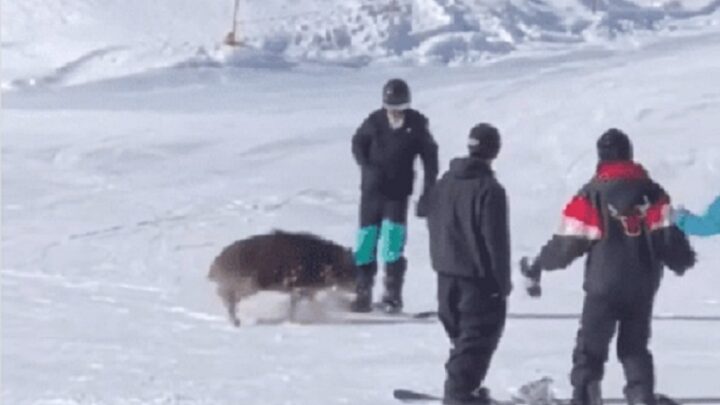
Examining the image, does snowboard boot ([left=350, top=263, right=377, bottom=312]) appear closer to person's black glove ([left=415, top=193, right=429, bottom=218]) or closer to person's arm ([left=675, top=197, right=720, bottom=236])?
person's black glove ([left=415, top=193, right=429, bottom=218])

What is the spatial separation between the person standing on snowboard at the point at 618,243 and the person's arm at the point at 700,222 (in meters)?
0.15

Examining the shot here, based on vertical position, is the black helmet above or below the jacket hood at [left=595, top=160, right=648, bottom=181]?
above

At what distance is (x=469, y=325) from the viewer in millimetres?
8156

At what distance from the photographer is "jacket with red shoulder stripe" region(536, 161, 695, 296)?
7.67 m

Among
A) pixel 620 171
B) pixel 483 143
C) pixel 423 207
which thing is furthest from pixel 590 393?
pixel 423 207

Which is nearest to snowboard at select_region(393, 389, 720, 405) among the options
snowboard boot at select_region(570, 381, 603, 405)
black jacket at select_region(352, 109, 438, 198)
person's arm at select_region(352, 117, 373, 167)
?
snowboard boot at select_region(570, 381, 603, 405)

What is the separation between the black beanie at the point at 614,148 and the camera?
777 cm

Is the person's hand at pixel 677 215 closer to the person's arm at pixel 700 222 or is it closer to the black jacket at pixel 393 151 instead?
Answer: the person's arm at pixel 700 222

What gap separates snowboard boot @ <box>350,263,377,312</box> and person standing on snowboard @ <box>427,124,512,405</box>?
255cm

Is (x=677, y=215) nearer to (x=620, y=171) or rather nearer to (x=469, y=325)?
(x=620, y=171)

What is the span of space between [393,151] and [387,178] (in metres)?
0.17

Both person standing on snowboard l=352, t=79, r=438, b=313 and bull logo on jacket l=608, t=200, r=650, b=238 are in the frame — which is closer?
bull logo on jacket l=608, t=200, r=650, b=238

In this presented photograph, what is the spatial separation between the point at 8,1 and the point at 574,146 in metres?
11.2

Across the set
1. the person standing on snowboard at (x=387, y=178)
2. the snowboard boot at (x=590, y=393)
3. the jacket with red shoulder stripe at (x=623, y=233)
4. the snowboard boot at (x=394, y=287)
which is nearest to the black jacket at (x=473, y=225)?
the jacket with red shoulder stripe at (x=623, y=233)
